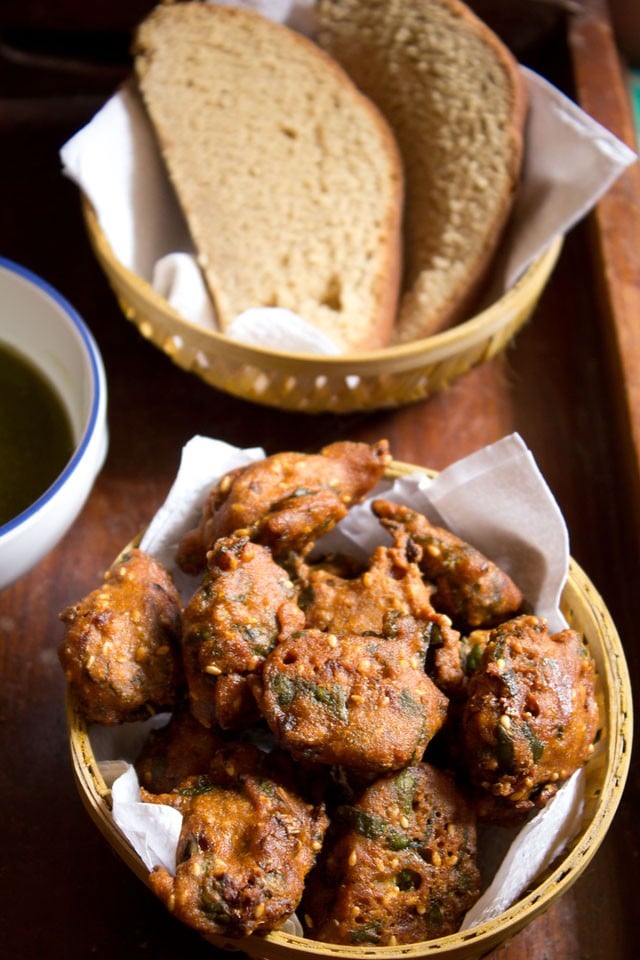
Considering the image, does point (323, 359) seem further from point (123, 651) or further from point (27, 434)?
point (123, 651)

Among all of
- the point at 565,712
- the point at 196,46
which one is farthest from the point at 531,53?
the point at 565,712

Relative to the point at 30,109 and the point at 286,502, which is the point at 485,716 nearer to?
the point at 286,502

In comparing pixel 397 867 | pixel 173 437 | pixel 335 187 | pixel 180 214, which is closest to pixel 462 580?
pixel 397 867

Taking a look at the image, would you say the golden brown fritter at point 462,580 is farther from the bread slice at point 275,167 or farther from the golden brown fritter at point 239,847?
the bread slice at point 275,167

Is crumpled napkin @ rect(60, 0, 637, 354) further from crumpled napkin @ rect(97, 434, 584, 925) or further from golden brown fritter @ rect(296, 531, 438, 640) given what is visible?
golden brown fritter @ rect(296, 531, 438, 640)

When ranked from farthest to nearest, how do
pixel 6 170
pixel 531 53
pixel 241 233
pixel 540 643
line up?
pixel 531 53, pixel 6 170, pixel 241 233, pixel 540 643

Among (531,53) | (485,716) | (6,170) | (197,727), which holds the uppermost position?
(531,53)
